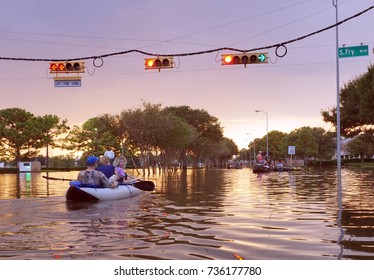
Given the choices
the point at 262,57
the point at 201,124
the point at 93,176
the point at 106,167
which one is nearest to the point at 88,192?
the point at 93,176

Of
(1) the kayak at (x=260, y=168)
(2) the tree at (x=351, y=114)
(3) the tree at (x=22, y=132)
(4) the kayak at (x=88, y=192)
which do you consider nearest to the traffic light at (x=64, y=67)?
(4) the kayak at (x=88, y=192)

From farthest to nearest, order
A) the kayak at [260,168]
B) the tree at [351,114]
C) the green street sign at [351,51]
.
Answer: the tree at [351,114], the kayak at [260,168], the green street sign at [351,51]

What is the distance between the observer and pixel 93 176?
16.0 meters

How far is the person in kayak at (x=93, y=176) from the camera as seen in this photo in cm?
1580

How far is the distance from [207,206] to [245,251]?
22.7ft

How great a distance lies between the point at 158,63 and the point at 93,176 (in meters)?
7.24

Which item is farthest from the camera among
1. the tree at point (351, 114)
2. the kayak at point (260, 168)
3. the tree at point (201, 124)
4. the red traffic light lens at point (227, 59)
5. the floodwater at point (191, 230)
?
the tree at point (201, 124)

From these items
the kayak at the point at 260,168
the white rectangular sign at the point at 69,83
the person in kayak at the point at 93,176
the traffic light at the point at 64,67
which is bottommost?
the kayak at the point at 260,168

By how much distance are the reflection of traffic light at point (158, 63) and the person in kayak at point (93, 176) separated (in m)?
6.78

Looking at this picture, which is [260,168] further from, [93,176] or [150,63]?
[93,176]

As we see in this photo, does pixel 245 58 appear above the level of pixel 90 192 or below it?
above

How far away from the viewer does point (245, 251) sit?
7055 millimetres

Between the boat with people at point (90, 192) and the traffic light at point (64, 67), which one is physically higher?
the traffic light at point (64, 67)

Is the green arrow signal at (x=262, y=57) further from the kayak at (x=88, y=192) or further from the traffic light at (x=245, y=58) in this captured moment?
the kayak at (x=88, y=192)
